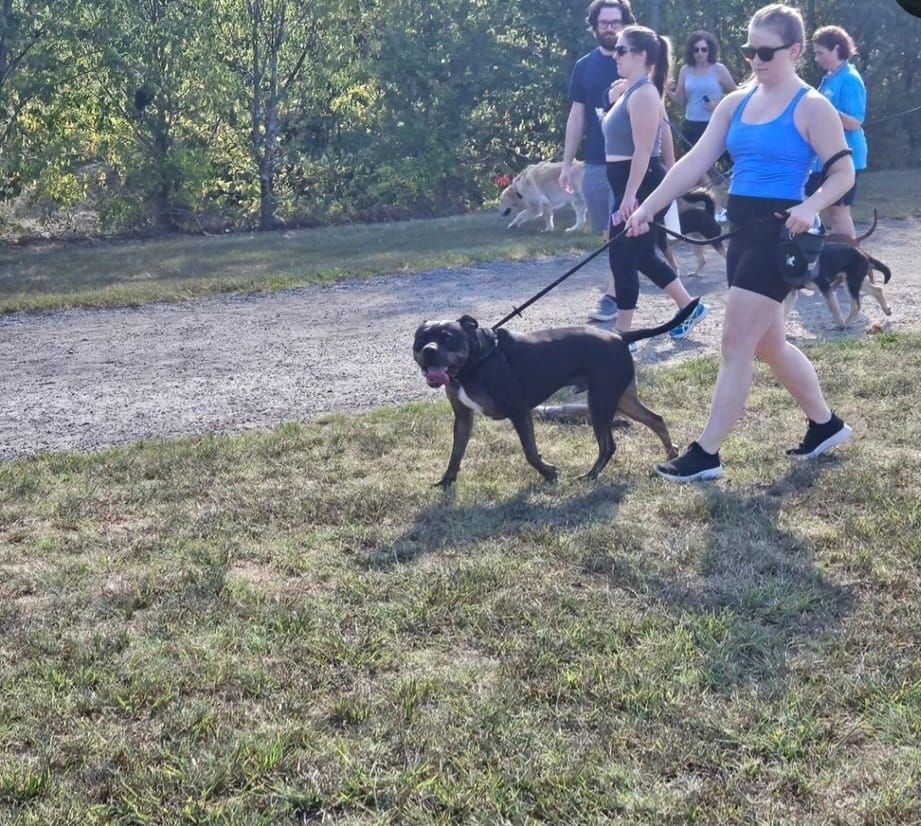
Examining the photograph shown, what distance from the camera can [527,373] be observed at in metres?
5.38

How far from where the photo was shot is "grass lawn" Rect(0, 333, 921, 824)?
300 cm

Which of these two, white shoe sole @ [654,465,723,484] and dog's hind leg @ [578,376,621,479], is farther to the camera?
dog's hind leg @ [578,376,621,479]

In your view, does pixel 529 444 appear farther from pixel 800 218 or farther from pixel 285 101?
pixel 285 101

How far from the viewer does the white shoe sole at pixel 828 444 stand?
5.56 meters

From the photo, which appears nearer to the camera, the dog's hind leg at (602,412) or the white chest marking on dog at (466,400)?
the white chest marking on dog at (466,400)

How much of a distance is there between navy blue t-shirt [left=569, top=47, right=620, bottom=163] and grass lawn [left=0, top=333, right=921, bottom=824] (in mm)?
3245

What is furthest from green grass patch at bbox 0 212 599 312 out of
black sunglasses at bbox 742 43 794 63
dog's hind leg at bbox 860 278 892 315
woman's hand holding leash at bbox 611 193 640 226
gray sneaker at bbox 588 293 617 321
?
black sunglasses at bbox 742 43 794 63

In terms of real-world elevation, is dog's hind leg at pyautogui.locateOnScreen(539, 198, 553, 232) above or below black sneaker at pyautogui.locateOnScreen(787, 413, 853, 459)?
below

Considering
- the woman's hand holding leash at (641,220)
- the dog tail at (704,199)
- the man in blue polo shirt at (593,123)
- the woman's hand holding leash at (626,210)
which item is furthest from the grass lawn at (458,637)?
the dog tail at (704,199)

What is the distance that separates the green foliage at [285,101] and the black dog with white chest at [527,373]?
1089 centimetres

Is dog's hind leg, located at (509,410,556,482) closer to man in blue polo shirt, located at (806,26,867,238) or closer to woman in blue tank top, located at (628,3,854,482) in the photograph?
woman in blue tank top, located at (628,3,854,482)

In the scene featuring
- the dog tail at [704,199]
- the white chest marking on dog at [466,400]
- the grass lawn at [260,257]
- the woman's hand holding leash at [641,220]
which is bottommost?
the grass lawn at [260,257]

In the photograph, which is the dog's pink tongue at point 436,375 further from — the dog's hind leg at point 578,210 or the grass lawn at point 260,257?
the dog's hind leg at point 578,210

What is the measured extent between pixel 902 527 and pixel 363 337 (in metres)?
4.96
